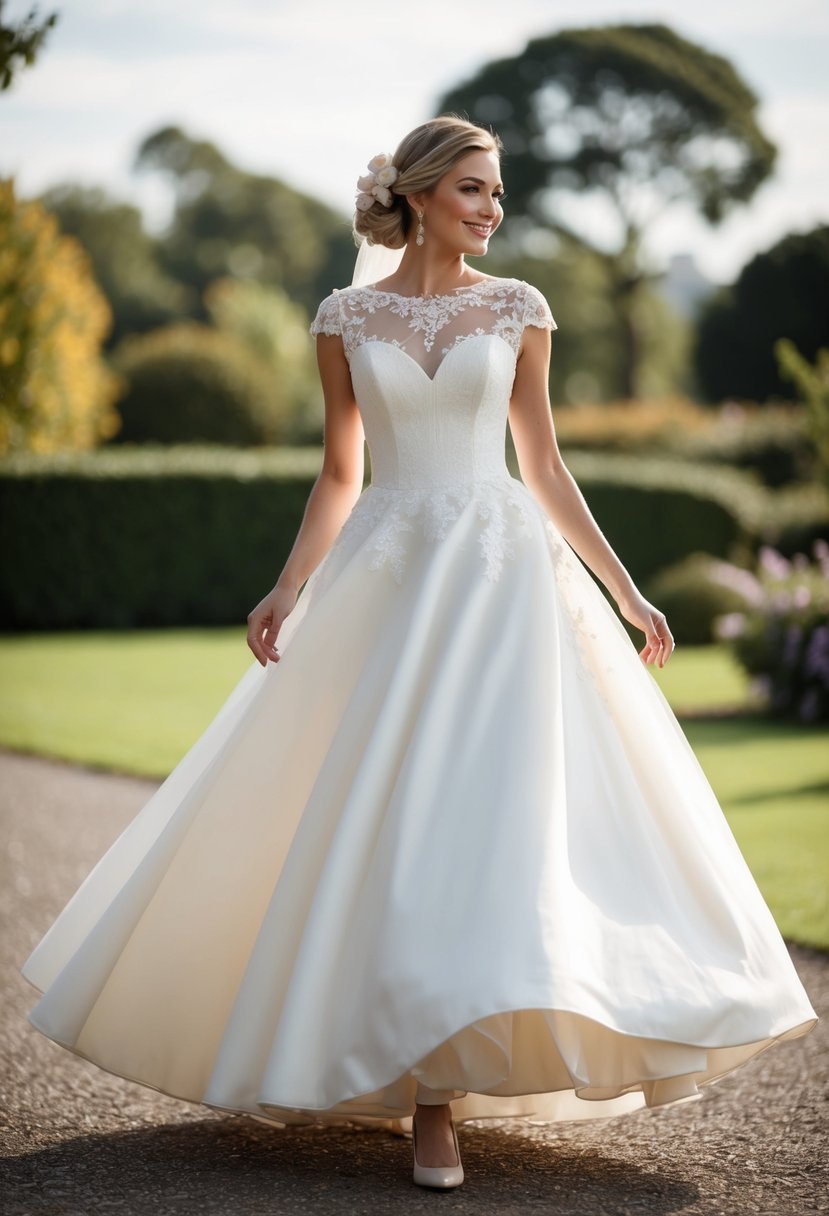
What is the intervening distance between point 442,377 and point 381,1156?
73.1 inches

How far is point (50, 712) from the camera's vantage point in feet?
36.9

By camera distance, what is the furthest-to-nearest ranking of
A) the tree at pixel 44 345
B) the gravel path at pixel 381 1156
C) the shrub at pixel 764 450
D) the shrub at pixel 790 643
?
the shrub at pixel 764 450 < the tree at pixel 44 345 < the shrub at pixel 790 643 < the gravel path at pixel 381 1156

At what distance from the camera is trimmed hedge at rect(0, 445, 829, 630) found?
1723 centimetres

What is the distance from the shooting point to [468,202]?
11.5 ft

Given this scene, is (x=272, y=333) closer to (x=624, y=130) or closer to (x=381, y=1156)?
(x=624, y=130)

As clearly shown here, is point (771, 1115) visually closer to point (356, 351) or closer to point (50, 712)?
point (356, 351)

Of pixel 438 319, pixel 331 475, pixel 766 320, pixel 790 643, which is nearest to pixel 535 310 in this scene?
pixel 438 319

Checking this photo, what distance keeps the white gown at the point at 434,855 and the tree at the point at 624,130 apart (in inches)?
1678

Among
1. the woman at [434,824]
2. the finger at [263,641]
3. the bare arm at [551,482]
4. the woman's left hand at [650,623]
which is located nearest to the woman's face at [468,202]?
the woman at [434,824]

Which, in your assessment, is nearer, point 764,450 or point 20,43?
point 20,43

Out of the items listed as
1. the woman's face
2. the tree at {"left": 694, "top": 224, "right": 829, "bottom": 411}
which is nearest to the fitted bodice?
the woman's face

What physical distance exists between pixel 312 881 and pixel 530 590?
842 millimetres

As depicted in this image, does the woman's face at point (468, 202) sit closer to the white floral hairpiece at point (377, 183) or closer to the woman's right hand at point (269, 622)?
the white floral hairpiece at point (377, 183)

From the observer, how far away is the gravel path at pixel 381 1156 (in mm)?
2916
